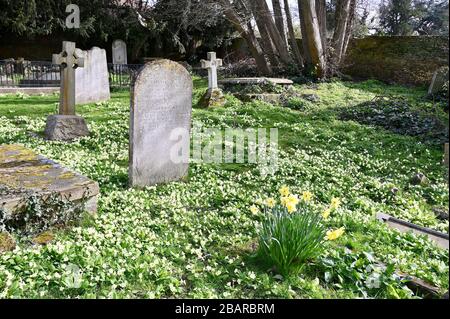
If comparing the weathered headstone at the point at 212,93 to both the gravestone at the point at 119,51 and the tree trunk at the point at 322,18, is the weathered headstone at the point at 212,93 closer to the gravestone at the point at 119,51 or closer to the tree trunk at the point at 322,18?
the tree trunk at the point at 322,18

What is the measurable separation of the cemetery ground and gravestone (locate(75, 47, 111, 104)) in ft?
8.21

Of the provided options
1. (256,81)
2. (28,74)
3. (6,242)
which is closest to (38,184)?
(6,242)

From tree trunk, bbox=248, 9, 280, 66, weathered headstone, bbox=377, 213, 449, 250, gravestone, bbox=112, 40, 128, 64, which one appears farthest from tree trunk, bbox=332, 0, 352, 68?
weathered headstone, bbox=377, 213, 449, 250

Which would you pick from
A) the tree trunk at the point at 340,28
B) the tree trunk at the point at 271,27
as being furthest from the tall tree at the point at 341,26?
the tree trunk at the point at 271,27

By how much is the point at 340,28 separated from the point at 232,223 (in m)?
14.2

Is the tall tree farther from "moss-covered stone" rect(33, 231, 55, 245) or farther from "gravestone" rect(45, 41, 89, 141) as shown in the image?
"moss-covered stone" rect(33, 231, 55, 245)

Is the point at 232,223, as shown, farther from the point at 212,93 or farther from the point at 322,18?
the point at 322,18

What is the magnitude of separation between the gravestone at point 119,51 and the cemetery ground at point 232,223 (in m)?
15.0

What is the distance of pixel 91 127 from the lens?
30.1 feet

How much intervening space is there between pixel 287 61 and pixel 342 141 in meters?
9.59

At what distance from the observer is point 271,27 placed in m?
17.3
